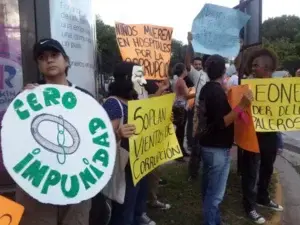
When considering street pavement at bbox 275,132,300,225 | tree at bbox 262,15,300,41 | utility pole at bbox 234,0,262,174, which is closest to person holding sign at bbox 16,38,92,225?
street pavement at bbox 275,132,300,225

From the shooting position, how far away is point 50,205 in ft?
7.67

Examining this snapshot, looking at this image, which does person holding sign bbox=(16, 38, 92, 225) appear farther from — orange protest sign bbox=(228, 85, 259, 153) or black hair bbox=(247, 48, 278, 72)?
black hair bbox=(247, 48, 278, 72)

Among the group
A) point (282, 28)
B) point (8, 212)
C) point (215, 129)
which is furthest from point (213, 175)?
point (282, 28)

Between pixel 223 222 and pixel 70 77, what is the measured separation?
2105 mm

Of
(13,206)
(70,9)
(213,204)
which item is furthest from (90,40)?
(13,206)

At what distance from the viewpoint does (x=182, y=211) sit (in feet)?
14.8

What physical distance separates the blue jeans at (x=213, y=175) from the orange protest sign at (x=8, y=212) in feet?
6.75

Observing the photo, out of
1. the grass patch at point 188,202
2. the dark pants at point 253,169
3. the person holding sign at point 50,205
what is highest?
the person holding sign at point 50,205

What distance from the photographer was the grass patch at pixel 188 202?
14.2ft

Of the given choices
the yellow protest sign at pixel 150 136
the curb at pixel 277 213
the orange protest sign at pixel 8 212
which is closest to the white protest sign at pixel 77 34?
the yellow protest sign at pixel 150 136

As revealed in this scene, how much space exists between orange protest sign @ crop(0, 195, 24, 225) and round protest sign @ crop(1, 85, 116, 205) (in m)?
0.17

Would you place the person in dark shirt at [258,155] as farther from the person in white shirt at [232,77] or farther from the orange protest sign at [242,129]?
the person in white shirt at [232,77]

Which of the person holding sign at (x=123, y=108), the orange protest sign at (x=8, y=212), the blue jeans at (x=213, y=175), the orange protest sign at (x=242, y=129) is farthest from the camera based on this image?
the orange protest sign at (x=242, y=129)

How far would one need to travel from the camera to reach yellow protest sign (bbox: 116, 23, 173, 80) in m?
4.27
